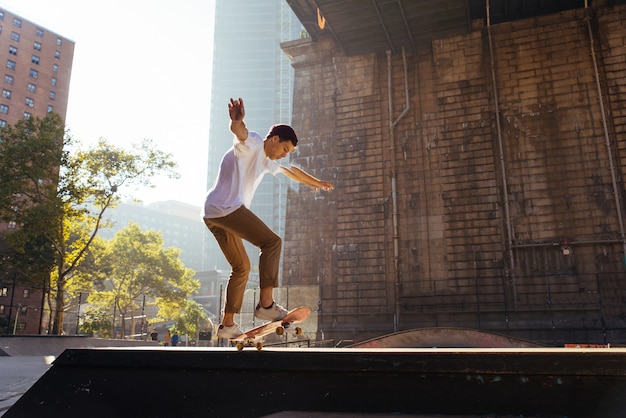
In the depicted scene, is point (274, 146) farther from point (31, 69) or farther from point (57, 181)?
point (31, 69)

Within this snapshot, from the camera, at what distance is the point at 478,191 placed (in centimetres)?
1872

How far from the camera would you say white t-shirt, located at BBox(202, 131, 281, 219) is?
4215 millimetres

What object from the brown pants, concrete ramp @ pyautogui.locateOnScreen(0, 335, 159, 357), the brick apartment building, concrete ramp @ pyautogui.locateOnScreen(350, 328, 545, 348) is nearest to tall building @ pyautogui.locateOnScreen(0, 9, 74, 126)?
the brick apartment building

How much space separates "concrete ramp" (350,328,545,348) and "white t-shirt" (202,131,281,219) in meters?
10.5

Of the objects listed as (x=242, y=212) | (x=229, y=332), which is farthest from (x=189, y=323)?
(x=242, y=212)

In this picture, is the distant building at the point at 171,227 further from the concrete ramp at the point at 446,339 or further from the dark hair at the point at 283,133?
the dark hair at the point at 283,133

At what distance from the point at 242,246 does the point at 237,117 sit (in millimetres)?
1228

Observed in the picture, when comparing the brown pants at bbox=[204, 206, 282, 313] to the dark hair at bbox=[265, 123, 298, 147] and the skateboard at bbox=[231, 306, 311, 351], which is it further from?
the dark hair at bbox=[265, 123, 298, 147]

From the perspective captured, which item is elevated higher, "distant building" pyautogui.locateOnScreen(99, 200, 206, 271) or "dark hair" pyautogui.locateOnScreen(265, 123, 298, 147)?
"distant building" pyautogui.locateOnScreen(99, 200, 206, 271)

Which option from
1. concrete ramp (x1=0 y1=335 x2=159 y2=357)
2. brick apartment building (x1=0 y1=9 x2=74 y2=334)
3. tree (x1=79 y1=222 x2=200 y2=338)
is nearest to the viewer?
concrete ramp (x1=0 y1=335 x2=159 y2=357)

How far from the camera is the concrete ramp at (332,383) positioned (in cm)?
250

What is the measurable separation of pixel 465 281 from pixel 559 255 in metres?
3.57

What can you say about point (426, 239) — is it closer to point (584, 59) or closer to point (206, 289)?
point (584, 59)

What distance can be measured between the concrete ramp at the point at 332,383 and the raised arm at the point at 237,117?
1.95m
